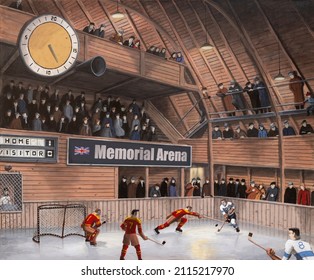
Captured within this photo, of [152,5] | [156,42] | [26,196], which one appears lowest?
[26,196]

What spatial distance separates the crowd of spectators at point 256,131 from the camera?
17359 millimetres

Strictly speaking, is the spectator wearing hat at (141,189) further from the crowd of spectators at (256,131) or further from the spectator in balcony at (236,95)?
the spectator in balcony at (236,95)

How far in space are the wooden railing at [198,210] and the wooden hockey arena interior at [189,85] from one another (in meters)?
0.04

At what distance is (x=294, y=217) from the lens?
47.5 ft

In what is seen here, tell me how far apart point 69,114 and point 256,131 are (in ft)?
27.4

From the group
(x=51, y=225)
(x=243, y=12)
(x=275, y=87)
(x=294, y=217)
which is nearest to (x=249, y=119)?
(x=275, y=87)

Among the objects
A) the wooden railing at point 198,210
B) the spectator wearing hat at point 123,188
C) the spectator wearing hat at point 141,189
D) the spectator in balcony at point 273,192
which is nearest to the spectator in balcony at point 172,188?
the spectator wearing hat at point 141,189

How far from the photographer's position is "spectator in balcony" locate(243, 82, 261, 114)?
1848cm

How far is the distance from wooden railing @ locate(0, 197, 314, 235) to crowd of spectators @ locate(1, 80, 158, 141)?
9.44 ft

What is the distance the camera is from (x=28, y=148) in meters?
14.6

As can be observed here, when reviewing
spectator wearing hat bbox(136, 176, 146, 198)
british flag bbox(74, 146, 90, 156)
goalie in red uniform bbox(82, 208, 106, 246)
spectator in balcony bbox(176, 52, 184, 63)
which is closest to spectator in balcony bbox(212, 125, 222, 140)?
spectator in balcony bbox(176, 52, 184, 63)

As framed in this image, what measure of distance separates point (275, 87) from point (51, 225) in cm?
1068
